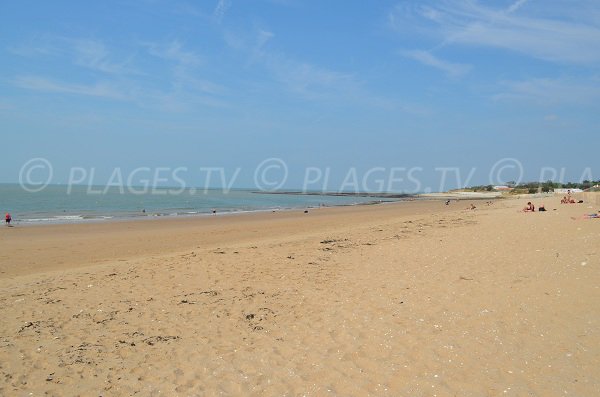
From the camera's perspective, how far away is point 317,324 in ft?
21.4

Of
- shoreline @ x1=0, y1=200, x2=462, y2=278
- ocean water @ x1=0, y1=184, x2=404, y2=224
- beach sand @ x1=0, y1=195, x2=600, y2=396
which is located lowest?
ocean water @ x1=0, y1=184, x2=404, y2=224

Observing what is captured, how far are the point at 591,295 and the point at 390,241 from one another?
24.7 ft

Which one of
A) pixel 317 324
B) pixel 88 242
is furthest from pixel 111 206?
pixel 317 324

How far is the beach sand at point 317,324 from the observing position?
4.71 m

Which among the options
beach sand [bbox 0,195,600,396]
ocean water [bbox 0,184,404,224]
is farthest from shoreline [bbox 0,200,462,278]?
ocean water [bbox 0,184,404,224]

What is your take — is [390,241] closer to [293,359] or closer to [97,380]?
[293,359]

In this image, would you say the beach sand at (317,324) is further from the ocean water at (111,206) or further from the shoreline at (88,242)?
the ocean water at (111,206)

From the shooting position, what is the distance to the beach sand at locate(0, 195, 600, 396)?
185 inches

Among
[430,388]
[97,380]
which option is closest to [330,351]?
[430,388]

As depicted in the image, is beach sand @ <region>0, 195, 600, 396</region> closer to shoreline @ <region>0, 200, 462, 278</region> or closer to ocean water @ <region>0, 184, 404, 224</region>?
shoreline @ <region>0, 200, 462, 278</region>

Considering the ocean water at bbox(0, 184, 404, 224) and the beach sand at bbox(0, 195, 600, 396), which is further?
the ocean water at bbox(0, 184, 404, 224)

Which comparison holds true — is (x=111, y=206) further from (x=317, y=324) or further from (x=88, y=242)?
A: (x=317, y=324)

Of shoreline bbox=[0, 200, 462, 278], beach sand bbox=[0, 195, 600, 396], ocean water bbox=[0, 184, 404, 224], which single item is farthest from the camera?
ocean water bbox=[0, 184, 404, 224]

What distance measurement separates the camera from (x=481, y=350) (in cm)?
521
